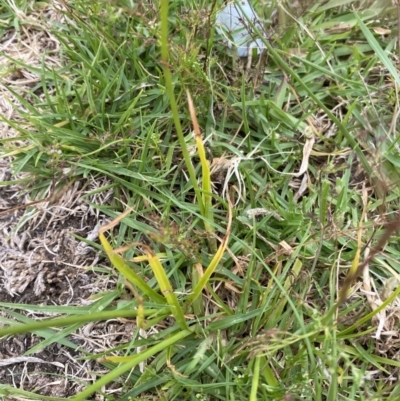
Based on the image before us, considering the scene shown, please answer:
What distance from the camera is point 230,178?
1.35 meters

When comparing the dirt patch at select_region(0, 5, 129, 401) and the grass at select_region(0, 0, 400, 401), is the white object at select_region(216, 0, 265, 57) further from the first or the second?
the dirt patch at select_region(0, 5, 129, 401)

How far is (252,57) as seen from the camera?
146cm

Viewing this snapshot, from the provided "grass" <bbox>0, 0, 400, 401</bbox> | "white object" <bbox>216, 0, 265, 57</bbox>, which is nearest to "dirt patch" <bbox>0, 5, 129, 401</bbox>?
"grass" <bbox>0, 0, 400, 401</bbox>

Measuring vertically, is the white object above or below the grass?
above

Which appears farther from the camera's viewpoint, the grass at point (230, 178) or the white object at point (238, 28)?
the white object at point (238, 28)

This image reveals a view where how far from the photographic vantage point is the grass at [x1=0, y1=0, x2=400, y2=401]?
1147mm

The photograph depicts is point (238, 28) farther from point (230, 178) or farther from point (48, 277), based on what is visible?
point (48, 277)

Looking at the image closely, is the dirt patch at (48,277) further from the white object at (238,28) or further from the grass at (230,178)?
the white object at (238,28)

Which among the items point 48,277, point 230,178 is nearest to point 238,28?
point 230,178

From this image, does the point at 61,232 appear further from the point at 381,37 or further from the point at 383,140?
the point at 381,37

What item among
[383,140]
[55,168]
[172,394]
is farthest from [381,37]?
[172,394]

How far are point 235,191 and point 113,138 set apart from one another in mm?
382

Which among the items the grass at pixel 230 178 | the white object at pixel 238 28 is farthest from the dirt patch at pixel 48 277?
the white object at pixel 238 28

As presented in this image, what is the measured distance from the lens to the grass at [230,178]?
3.76 ft
